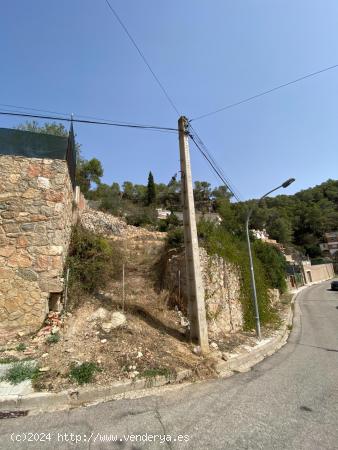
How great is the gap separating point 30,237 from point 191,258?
4.45 meters

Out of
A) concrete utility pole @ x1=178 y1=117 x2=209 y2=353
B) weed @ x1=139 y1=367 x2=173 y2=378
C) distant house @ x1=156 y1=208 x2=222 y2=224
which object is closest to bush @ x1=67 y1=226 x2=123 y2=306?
concrete utility pole @ x1=178 y1=117 x2=209 y2=353

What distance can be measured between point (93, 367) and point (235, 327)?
6.77 metres

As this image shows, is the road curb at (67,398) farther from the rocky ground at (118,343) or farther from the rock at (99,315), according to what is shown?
the rock at (99,315)

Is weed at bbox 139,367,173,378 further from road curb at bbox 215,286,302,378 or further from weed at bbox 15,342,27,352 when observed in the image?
weed at bbox 15,342,27,352

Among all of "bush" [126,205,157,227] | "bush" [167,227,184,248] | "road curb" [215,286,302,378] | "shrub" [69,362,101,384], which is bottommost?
"road curb" [215,286,302,378]

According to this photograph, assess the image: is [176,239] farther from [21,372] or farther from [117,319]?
[21,372]

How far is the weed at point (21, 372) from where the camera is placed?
15.2 ft

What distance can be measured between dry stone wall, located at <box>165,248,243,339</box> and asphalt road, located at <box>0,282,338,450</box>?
3330 millimetres

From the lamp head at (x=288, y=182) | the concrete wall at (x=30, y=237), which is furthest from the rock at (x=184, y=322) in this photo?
the lamp head at (x=288, y=182)

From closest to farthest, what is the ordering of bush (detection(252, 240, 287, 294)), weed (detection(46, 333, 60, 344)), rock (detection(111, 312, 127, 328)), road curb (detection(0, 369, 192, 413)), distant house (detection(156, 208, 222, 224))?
1. road curb (detection(0, 369, 192, 413))
2. weed (detection(46, 333, 60, 344))
3. rock (detection(111, 312, 127, 328))
4. distant house (detection(156, 208, 222, 224))
5. bush (detection(252, 240, 287, 294))

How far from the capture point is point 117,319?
22.7ft

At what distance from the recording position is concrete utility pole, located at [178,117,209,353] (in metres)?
6.98

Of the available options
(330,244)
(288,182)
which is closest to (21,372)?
(288,182)

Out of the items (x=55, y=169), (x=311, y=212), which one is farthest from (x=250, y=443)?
(x=311, y=212)
